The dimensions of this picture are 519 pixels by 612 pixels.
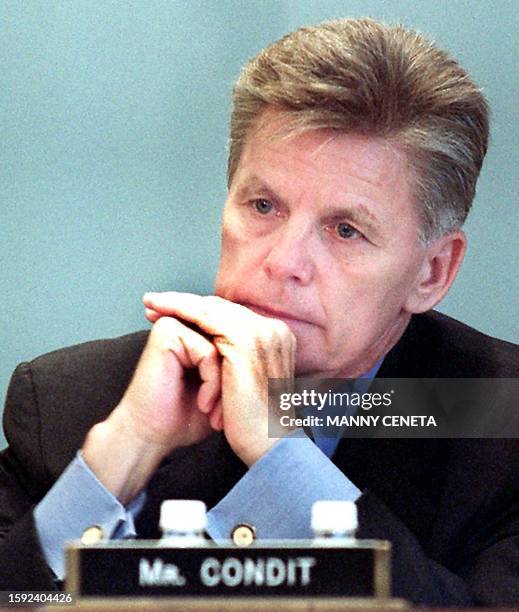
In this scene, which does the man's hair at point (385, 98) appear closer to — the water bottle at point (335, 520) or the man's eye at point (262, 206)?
the man's eye at point (262, 206)

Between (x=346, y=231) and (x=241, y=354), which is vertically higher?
(x=346, y=231)

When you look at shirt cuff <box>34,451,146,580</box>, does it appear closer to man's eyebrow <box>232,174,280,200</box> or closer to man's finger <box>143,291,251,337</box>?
man's finger <box>143,291,251,337</box>

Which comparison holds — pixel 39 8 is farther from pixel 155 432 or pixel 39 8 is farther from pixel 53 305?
pixel 155 432

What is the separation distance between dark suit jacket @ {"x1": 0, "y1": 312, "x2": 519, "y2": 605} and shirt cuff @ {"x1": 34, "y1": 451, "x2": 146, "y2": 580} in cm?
2

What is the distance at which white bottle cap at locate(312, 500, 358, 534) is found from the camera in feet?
3.62

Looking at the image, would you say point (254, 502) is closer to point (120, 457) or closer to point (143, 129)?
point (120, 457)

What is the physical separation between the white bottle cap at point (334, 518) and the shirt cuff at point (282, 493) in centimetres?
38

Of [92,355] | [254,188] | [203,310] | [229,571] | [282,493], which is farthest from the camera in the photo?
[92,355]

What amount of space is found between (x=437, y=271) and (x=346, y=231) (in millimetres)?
213

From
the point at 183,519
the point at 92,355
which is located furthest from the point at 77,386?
the point at 183,519

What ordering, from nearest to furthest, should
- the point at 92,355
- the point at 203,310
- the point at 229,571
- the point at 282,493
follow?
the point at 229,571
the point at 282,493
the point at 203,310
the point at 92,355

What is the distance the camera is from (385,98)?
5.60 ft

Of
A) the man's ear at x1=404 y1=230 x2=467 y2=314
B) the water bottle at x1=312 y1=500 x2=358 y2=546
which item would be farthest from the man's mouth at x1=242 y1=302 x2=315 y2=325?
the water bottle at x1=312 y1=500 x2=358 y2=546

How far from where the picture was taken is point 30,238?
73.2 inches
